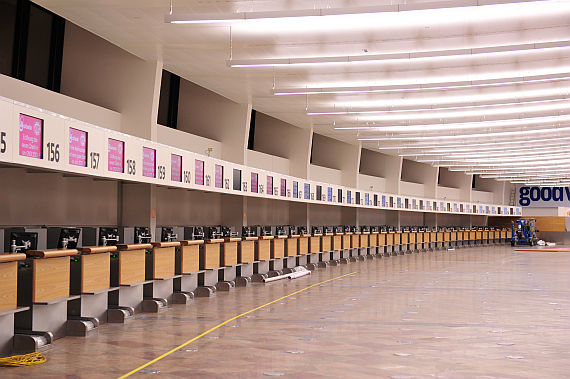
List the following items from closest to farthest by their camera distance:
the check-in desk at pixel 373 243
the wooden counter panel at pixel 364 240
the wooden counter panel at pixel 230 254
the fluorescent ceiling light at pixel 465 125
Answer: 1. the wooden counter panel at pixel 230 254
2. the fluorescent ceiling light at pixel 465 125
3. the wooden counter panel at pixel 364 240
4. the check-in desk at pixel 373 243

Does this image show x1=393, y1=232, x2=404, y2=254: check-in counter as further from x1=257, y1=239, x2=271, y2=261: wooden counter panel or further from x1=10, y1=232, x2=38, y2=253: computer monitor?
x1=10, y1=232, x2=38, y2=253: computer monitor

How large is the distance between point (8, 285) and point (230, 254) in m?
6.96

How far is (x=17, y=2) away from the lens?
410 inches

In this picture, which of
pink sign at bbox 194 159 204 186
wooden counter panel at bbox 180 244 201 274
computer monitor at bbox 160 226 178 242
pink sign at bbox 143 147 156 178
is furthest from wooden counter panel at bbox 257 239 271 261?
pink sign at bbox 143 147 156 178

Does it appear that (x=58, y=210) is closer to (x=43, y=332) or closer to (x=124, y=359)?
(x=43, y=332)

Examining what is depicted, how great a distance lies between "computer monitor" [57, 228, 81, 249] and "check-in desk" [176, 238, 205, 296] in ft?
9.63

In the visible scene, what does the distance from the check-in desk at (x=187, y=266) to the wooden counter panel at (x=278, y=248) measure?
4.20m

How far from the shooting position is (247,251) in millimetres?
13805

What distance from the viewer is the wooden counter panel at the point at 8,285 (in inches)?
242

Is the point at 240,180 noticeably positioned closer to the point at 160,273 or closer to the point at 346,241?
the point at 160,273

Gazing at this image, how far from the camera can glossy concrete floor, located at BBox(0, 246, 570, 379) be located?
18.4 ft

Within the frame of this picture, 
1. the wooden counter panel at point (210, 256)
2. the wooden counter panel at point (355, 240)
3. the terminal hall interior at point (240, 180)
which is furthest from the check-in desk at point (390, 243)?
the wooden counter panel at point (210, 256)

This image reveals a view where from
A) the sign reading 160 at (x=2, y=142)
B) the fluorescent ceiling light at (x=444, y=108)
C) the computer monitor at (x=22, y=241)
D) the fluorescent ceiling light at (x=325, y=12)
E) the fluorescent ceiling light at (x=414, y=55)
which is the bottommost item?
the computer monitor at (x=22, y=241)

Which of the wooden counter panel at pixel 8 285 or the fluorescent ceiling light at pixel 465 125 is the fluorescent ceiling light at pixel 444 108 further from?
the wooden counter panel at pixel 8 285
